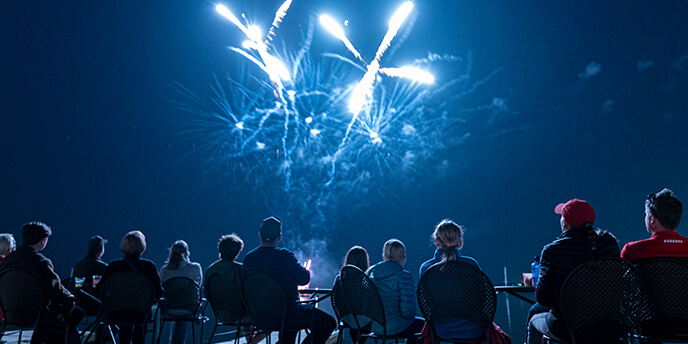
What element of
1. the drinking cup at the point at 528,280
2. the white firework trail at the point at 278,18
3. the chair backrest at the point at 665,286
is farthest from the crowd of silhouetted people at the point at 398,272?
the white firework trail at the point at 278,18

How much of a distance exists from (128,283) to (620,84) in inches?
442

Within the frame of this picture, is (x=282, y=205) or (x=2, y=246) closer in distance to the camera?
(x=2, y=246)

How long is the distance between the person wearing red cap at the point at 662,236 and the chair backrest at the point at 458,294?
0.87 meters

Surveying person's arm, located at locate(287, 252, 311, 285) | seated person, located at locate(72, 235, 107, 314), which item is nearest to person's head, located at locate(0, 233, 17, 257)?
seated person, located at locate(72, 235, 107, 314)

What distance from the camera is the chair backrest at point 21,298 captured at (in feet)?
8.57

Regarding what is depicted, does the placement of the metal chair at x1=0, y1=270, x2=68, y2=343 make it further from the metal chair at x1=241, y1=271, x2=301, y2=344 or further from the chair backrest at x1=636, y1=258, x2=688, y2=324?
the chair backrest at x1=636, y1=258, x2=688, y2=324

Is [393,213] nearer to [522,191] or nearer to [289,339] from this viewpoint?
[522,191]

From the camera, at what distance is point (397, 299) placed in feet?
8.17

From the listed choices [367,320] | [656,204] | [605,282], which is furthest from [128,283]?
[656,204]

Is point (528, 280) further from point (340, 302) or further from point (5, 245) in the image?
point (5, 245)

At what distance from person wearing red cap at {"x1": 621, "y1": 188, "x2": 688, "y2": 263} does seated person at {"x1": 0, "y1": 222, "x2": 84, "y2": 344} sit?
3.61m

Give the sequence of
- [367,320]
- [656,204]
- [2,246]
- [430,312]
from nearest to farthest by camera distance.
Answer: [430,312] < [656,204] < [367,320] < [2,246]

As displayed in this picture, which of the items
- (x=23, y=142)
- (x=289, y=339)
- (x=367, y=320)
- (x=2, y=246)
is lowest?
(x=289, y=339)

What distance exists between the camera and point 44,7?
8867 mm
